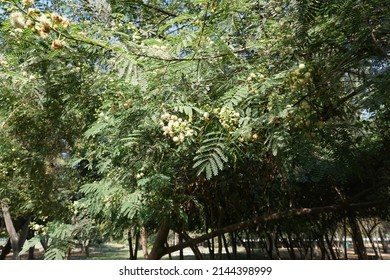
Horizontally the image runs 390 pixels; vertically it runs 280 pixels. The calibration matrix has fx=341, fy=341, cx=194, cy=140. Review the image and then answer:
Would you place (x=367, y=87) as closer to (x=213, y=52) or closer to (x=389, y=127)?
(x=213, y=52)

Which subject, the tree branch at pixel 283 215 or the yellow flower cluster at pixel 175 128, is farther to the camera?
A: the tree branch at pixel 283 215

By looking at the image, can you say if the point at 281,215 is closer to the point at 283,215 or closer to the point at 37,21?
the point at 283,215

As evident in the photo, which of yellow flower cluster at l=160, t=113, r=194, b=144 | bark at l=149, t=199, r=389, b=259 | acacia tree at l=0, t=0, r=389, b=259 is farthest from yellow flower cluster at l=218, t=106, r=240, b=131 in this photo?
bark at l=149, t=199, r=389, b=259

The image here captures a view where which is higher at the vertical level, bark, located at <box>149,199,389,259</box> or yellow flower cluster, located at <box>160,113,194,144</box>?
yellow flower cluster, located at <box>160,113,194,144</box>

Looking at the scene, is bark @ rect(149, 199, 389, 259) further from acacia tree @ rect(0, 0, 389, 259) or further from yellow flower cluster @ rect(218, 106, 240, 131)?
yellow flower cluster @ rect(218, 106, 240, 131)

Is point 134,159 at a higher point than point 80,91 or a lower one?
lower

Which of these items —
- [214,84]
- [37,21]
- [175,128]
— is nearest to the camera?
[37,21]

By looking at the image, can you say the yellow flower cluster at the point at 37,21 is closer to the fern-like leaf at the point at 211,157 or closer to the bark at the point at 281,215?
the fern-like leaf at the point at 211,157

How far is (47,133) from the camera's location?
11.5 ft

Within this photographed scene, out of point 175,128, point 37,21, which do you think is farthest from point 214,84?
point 37,21

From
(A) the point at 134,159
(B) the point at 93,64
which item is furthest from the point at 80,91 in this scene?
(A) the point at 134,159

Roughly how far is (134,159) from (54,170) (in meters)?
2.26

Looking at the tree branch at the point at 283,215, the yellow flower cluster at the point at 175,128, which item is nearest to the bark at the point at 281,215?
the tree branch at the point at 283,215
